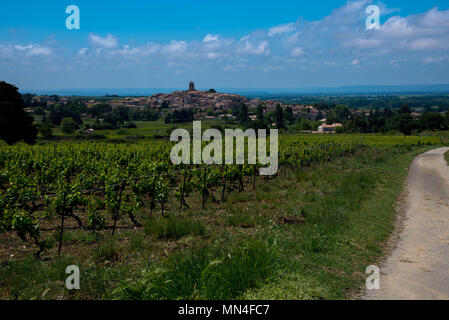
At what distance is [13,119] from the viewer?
44531 millimetres

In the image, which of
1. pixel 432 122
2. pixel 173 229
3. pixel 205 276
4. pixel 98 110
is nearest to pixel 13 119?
pixel 173 229

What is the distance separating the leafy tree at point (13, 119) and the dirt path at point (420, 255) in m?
45.2

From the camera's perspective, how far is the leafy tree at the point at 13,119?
144 ft

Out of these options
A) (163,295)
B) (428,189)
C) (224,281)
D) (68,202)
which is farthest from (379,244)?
(428,189)

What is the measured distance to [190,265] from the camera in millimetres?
6297

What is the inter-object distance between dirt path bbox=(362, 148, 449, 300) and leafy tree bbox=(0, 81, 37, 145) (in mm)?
45245

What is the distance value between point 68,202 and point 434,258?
9518mm

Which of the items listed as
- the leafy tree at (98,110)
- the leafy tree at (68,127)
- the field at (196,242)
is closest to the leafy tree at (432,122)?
the leafy tree at (68,127)

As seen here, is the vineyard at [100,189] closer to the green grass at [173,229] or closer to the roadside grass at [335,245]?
the green grass at [173,229]

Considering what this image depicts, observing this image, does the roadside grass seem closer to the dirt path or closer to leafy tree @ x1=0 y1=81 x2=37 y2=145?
the dirt path

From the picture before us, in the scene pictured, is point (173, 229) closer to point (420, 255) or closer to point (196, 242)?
point (196, 242)

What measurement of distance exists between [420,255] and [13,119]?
4836 cm

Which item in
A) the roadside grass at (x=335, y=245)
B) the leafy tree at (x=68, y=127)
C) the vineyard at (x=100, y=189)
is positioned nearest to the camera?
the roadside grass at (x=335, y=245)

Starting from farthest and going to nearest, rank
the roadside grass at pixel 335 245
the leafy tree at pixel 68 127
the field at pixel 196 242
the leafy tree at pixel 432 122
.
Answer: the leafy tree at pixel 432 122
the leafy tree at pixel 68 127
the roadside grass at pixel 335 245
the field at pixel 196 242
